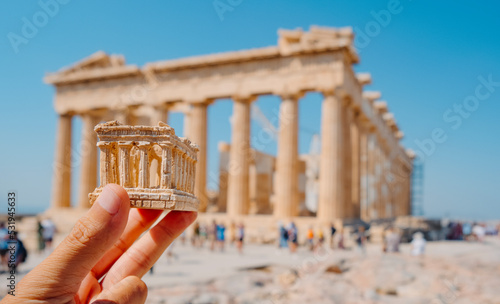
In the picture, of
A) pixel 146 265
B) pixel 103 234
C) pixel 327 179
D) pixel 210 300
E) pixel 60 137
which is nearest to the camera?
pixel 103 234

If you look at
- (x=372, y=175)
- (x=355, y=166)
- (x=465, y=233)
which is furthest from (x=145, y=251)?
(x=372, y=175)

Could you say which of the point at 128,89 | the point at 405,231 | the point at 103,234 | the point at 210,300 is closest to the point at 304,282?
the point at 210,300

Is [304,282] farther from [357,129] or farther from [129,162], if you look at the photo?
[357,129]

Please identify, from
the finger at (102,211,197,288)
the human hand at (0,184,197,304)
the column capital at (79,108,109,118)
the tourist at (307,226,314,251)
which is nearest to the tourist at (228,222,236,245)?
the tourist at (307,226,314,251)

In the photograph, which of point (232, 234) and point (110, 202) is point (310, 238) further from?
point (110, 202)

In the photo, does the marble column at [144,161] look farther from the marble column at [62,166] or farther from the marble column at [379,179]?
the marble column at [379,179]

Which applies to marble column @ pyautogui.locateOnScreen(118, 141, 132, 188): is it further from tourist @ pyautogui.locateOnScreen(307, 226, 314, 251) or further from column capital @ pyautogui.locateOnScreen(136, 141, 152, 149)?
tourist @ pyautogui.locateOnScreen(307, 226, 314, 251)
